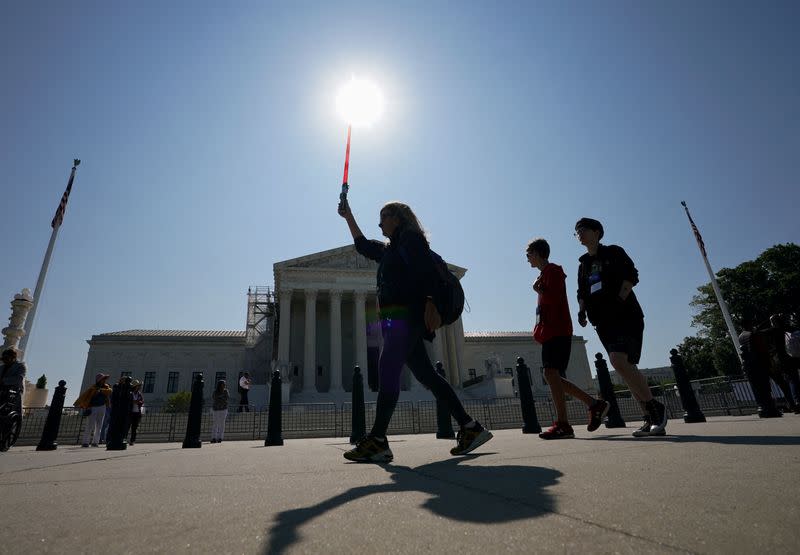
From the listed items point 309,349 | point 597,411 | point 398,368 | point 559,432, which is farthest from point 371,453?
point 309,349

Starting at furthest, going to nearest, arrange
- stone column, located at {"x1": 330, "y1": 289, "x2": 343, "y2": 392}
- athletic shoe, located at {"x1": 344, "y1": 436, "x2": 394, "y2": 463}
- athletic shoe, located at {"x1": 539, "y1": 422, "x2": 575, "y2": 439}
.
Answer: stone column, located at {"x1": 330, "y1": 289, "x2": 343, "y2": 392}, athletic shoe, located at {"x1": 539, "y1": 422, "x2": 575, "y2": 439}, athletic shoe, located at {"x1": 344, "y1": 436, "x2": 394, "y2": 463}

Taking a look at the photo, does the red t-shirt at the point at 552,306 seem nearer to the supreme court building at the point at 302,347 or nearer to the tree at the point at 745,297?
the supreme court building at the point at 302,347

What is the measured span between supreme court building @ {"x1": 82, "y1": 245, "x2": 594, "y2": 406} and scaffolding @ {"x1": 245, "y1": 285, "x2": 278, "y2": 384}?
114 millimetres

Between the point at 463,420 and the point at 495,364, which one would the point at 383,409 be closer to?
the point at 463,420

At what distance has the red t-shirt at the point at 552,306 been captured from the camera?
15.6 ft

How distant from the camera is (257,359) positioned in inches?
1893

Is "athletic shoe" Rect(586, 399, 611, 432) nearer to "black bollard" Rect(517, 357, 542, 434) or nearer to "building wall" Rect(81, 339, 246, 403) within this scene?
"black bollard" Rect(517, 357, 542, 434)

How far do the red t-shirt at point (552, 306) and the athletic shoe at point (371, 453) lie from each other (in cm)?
259

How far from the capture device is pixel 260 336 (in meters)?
48.7

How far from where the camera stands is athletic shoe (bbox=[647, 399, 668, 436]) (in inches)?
152

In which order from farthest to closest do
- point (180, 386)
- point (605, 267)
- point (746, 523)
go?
point (180, 386) < point (605, 267) < point (746, 523)

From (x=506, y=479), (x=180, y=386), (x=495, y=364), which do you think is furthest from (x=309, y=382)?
(x=506, y=479)

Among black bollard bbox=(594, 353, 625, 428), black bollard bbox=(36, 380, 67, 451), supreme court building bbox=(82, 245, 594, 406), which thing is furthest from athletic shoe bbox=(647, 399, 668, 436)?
supreme court building bbox=(82, 245, 594, 406)

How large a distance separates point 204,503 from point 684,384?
725 centimetres
